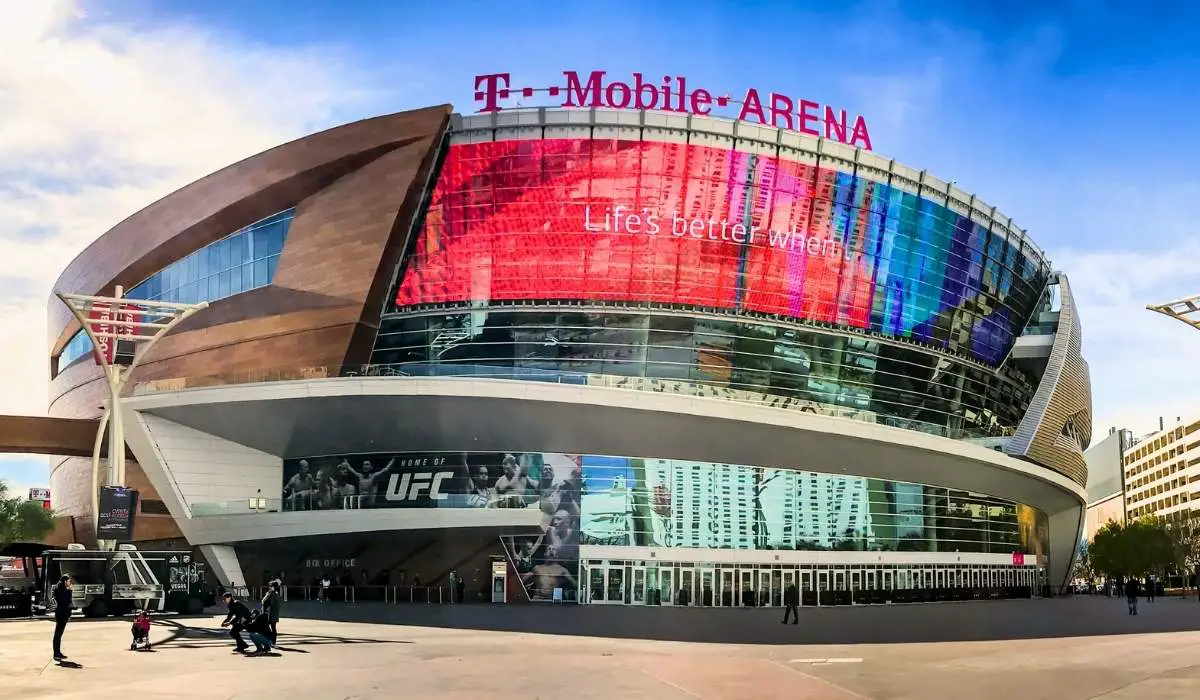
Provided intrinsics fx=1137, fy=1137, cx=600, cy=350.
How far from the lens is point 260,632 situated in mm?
24594

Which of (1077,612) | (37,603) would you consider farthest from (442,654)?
(1077,612)

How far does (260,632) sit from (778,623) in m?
21.3

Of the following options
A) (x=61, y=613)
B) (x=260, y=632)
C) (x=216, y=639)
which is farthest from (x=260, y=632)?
(x=216, y=639)

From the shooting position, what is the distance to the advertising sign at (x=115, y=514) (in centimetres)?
4256

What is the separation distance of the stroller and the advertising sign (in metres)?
20.5

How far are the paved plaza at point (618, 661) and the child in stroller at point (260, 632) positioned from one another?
0.47 m

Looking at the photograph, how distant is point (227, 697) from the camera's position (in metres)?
17.4

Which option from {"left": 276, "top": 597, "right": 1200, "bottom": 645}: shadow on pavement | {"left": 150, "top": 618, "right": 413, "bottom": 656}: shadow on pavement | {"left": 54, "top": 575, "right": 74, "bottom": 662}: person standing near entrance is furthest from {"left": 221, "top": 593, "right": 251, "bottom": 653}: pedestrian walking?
{"left": 276, "top": 597, "right": 1200, "bottom": 645}: shadow on pavement

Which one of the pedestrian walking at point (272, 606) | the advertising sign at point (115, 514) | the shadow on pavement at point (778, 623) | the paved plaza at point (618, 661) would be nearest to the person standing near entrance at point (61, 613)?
the paved plaza at point (618, 661)

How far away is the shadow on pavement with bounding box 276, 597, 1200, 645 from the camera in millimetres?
32625

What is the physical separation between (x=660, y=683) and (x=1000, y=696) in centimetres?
556

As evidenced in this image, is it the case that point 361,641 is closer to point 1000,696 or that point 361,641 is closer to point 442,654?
point 442,654

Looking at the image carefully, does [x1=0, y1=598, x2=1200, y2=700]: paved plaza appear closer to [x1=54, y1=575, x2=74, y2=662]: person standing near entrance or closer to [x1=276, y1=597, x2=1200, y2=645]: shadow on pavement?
[x1=276, y1=597, x2=1200, y2=645]: shadow on pavement

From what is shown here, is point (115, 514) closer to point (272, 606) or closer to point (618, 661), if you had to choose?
point (272, 606)
